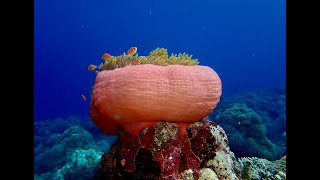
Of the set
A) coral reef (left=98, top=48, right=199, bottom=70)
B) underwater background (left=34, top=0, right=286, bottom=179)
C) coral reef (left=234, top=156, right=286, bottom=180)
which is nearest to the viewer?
coral reef (left=98, top=48, right=199, bottom=70)

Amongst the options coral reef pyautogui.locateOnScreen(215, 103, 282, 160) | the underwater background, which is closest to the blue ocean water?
the underwater background

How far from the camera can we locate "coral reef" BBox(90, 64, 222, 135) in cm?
312

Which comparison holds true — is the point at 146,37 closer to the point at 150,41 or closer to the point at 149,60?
the point at 150,41

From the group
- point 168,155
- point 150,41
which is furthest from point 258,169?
point 150,41

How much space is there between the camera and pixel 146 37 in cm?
9856

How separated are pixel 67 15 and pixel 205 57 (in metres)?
61.2

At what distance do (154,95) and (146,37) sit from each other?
3825 inches

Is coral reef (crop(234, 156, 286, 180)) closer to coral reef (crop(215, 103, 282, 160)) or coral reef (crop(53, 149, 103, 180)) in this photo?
coral reef (crop(215, 103, 282, 160))

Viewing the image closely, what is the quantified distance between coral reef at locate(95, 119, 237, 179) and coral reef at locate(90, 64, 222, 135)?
5.2 inches

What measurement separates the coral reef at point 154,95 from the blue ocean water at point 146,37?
1805 inches

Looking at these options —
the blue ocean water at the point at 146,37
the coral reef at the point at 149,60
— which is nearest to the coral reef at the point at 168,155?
the coral reef at the point at 149,60

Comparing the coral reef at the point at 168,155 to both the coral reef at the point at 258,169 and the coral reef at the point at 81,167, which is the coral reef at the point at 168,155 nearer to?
the coral reef at the point at 258,169

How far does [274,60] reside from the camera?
108 metres
